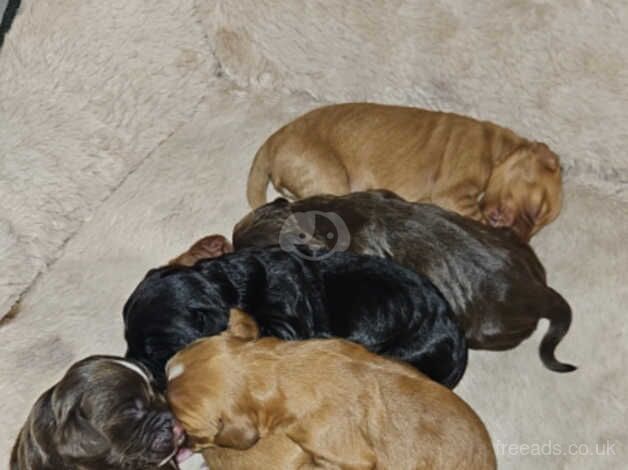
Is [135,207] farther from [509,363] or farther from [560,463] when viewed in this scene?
[560,463]

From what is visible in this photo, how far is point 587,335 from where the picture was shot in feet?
10.9

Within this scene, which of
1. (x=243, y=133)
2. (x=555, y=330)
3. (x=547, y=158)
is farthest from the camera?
(x=243, y=133)

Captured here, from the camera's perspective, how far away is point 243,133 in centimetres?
392

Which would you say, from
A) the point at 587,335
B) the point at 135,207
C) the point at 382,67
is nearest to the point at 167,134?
the point at 135,207

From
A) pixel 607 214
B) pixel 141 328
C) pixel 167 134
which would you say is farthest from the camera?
pixel 167 134

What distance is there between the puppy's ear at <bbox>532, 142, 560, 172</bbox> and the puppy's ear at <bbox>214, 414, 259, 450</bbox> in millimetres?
1391

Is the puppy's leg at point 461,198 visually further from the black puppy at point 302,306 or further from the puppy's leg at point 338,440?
the puppy's leg at point 338,440

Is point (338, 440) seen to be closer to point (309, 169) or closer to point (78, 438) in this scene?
point (78, 438)

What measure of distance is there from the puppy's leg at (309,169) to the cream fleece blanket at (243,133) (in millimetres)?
232

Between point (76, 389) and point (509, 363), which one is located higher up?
point (76, 389)

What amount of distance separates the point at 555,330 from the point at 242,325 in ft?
3.06

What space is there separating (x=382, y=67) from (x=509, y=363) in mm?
1152

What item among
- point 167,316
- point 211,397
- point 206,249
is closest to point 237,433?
point 211,397

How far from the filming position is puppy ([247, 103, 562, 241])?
11.8 feet
